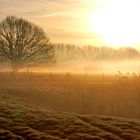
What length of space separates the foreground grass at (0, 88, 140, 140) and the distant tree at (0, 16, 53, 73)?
168 feet

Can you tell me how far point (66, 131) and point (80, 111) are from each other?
53.6ft

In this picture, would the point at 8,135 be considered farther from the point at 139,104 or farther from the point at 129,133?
the point at 139,104

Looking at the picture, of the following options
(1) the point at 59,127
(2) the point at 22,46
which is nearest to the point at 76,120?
(1) the point at 59,127

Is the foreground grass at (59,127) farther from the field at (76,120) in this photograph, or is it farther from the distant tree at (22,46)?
the distant tree at (22,46)

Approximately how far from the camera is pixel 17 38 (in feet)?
259

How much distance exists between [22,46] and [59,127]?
5688cm

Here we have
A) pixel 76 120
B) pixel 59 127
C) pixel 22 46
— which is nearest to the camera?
pixel 59 127

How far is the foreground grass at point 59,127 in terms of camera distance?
20438mm

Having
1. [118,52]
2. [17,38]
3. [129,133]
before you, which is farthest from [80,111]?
[118,52]

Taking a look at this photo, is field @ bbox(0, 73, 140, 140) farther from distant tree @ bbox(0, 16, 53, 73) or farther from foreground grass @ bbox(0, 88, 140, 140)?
distant tree @ bbox(0, 16, 53, 73)

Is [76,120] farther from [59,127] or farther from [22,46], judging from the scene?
[22,46]

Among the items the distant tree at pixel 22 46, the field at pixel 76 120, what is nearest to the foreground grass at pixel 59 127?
the field at pixel 76 120

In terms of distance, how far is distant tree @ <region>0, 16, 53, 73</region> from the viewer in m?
77.5

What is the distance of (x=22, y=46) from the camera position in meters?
78.0
